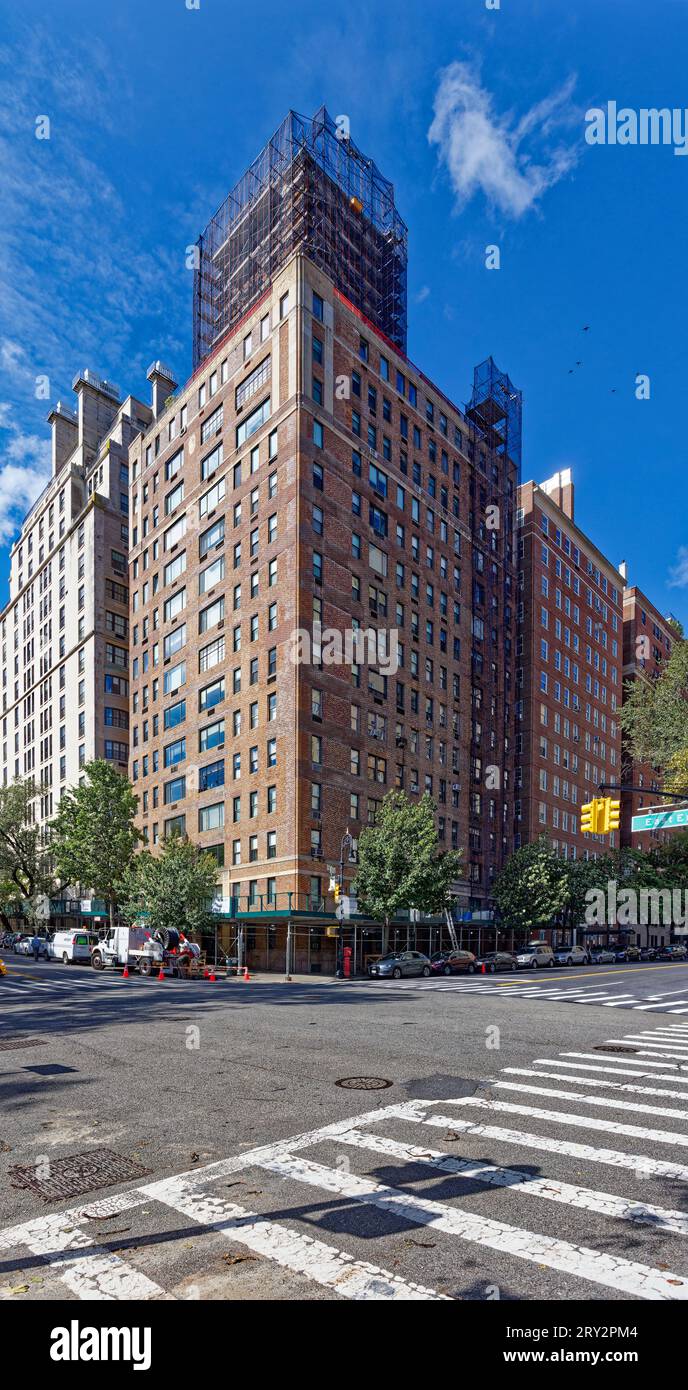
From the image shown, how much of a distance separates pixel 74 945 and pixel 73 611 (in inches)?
1609

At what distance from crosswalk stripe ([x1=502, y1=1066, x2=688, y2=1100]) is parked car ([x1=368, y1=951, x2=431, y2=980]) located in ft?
102

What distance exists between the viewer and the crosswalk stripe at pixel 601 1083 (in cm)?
1059

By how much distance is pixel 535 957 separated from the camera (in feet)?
176

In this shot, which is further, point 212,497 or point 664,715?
point 212,497

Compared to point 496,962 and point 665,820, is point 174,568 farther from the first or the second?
point 665,820

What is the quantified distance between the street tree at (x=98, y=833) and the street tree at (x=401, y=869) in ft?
64.9

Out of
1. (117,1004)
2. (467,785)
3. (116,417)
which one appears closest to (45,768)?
(116,417)

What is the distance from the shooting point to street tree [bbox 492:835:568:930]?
6009cm

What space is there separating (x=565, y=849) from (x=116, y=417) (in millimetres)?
66546

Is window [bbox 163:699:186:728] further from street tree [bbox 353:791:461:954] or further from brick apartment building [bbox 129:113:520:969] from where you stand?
street tree [bbox 353:791:461:954]

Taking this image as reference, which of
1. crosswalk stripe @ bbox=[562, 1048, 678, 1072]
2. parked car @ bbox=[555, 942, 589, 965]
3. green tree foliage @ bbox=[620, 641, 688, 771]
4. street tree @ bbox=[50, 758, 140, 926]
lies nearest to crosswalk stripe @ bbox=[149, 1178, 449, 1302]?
crosswalk stripe @ bbox=[562, 1048, 678, 1072]

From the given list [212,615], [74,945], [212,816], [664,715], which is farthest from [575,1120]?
[212,615]

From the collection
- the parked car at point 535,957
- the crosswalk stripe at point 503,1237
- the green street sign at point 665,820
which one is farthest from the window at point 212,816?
the crosswalk stripe at point 503,1237
